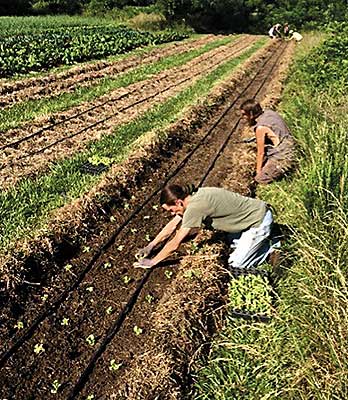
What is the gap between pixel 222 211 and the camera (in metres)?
5.21

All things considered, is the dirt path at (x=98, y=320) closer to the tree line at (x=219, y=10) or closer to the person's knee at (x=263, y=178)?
the person's knee at (x=263, y=178)

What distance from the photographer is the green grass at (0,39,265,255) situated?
239 inches

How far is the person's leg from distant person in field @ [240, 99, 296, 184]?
229 centimetres

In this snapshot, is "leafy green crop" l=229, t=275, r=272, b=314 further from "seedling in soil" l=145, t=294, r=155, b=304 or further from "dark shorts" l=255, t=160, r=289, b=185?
"dark shorts" l=255, t=160, r=289, b=185

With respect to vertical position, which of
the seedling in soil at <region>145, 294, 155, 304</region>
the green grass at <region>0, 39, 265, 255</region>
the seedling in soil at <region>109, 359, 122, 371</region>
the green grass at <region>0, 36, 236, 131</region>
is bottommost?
the seedling in soil at <region>109, 359, 122, 371</region>

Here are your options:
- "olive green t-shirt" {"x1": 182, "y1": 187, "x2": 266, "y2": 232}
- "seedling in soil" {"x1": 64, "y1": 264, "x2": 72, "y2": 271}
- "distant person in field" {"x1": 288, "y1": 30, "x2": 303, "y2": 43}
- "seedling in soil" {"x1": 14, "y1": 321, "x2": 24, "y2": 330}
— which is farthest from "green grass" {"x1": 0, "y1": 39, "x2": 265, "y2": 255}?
"distant person in field" {"x1": 288, "y1": 30, "x2": 303, "y2": 43}

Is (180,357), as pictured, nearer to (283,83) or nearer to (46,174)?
(46,174)

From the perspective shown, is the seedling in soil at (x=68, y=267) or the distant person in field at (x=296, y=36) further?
the distant person in field at (x=296, y=36)

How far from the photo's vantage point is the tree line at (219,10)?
122ft

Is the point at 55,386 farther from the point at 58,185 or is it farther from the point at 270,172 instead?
the point at 270,172

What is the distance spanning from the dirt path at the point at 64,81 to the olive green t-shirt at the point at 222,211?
7.63 meters

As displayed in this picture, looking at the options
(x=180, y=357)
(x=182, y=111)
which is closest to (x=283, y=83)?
(x=182, y=111)

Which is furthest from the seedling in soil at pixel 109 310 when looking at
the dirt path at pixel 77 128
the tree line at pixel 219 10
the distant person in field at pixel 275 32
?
the tree line at pixel 219 10

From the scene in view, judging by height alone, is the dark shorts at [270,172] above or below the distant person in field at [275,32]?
below
